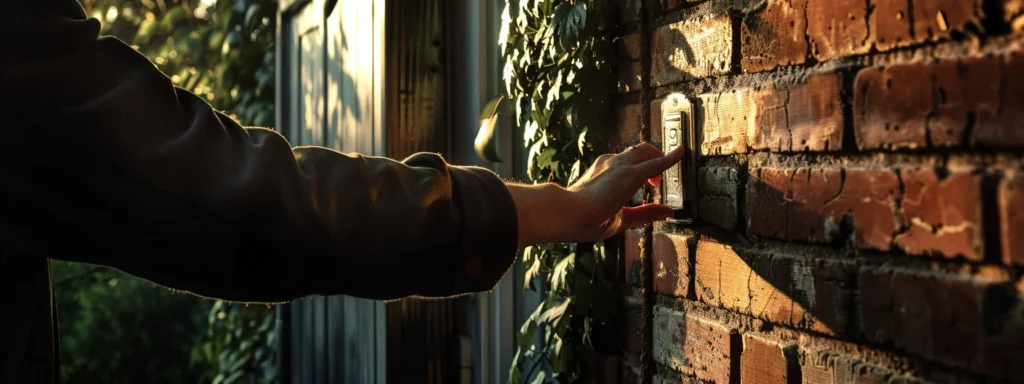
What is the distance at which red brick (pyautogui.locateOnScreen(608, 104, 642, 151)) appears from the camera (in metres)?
1.31

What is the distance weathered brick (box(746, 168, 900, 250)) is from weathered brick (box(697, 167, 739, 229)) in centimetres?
4

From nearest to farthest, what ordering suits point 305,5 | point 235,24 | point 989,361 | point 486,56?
point 989,361, point 486,56, point 305,5, point 235,24

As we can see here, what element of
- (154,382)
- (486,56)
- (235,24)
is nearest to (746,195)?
(486,56)

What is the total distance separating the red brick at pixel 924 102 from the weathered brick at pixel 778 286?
0.48ft

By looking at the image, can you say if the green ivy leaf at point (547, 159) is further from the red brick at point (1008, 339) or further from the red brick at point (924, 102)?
the red brick at point (1008, 339)

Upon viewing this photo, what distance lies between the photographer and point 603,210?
1.09 meters

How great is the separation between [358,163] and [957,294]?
62 centimetres

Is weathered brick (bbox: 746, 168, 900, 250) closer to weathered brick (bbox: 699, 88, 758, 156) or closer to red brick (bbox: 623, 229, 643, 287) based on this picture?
weathered brick (bbox: 699, 88, 758, 156)

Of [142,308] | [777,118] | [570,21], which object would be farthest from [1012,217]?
[142,308]

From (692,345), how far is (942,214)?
1.57 feet

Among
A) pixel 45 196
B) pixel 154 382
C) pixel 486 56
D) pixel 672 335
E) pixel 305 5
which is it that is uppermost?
pixel 305 5

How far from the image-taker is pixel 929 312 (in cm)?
77

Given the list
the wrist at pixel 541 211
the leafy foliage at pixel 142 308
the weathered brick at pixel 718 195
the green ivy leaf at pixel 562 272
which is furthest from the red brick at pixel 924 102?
the leafy foliage at pixel 142 308

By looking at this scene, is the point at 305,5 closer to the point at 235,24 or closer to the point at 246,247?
the point at 235,24
